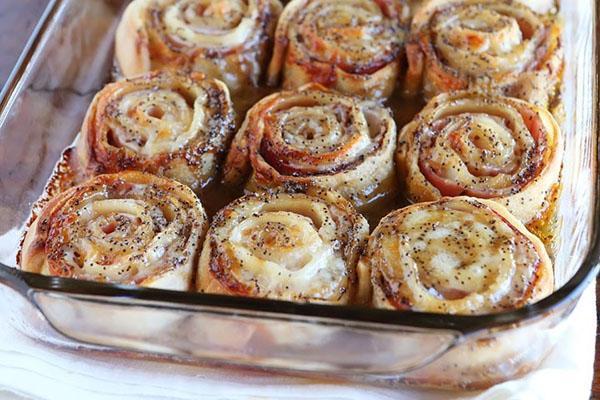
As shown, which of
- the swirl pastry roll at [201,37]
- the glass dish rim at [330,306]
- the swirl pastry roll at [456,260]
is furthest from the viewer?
the swirl pastry roll at [201,37]

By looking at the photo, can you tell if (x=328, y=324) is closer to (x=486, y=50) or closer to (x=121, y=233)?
(x=121, y=233)

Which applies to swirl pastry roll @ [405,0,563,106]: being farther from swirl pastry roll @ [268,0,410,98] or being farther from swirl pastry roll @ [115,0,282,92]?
swirl pastry roll @ [115,0,282,92]

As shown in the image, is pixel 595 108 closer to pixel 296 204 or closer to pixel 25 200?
pixel 296 204

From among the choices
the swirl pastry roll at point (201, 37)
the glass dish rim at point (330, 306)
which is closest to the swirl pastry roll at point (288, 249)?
the glass dish rim at point (330, 306)

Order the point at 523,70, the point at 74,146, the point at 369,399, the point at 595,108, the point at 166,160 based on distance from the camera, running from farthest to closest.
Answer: the point at 74,146
the point at 523,70
the point at 166,160
the point at 595,108
the point at 369,399

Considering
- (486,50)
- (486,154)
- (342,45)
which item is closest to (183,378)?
(486,154)

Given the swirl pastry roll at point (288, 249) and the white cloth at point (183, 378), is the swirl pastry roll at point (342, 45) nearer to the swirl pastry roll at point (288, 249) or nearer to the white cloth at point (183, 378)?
the swirl pastry roll at point (288, 249)

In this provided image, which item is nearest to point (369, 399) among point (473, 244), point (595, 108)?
point (473, 244)
